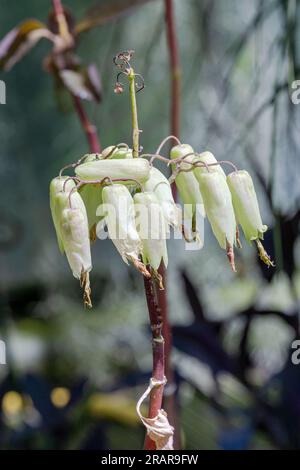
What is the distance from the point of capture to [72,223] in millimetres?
302

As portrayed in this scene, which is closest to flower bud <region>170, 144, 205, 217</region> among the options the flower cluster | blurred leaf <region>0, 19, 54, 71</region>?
the flower cluster

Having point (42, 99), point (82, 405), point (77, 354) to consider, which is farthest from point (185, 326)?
point (42, 99)

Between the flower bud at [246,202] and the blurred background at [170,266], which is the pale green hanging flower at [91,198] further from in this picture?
the blurred background at [170,266]

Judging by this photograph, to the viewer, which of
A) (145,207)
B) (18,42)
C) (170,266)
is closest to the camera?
(145,207)

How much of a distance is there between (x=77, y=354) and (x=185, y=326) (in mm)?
244

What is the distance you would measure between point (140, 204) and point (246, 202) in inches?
2.3

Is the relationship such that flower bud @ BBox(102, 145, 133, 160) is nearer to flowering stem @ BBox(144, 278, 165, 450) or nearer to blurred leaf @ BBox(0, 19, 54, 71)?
flowering stem @ BBox(144, 278, 165, 450)

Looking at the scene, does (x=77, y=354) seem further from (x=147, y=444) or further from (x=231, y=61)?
(x=147, y=444)

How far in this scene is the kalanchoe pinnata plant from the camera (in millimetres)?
302

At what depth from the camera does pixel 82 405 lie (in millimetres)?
729

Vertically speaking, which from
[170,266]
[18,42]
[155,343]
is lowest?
[170,266]

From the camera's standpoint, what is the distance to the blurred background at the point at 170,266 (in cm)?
71

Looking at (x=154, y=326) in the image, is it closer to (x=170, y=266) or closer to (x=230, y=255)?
(x=230, y=255)

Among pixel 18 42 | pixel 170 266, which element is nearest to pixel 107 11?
pixel 18 42
